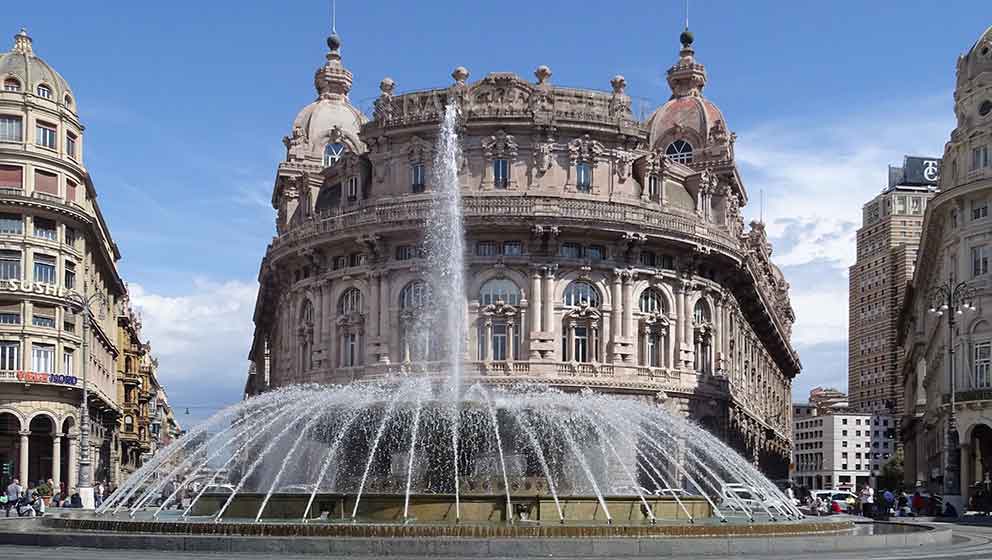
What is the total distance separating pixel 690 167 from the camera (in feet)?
259

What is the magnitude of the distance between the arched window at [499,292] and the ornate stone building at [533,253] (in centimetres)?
9

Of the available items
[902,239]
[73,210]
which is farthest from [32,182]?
[902,239]

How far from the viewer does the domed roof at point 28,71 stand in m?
71.5

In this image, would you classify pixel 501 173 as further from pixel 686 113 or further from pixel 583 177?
pixel 686 113

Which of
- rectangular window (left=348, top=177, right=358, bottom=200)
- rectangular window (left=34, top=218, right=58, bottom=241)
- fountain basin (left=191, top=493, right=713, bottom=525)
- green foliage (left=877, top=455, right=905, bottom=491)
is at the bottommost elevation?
green foliage (left=877, top=455, right=905, bottom=491)

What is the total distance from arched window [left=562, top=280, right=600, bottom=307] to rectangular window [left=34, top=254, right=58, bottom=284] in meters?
26.3

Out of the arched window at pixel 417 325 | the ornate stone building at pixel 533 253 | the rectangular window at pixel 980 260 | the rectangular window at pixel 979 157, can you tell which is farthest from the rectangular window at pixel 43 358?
the rectangular window at pixel 979 157

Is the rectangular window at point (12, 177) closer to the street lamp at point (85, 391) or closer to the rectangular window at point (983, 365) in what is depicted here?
the street lamp at point (85, 391)

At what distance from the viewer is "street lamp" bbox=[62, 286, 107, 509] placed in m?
51.3

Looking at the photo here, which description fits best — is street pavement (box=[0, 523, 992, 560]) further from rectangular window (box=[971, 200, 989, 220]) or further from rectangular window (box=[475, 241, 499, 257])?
rectangular window (box=[475, 241, 499, 257])

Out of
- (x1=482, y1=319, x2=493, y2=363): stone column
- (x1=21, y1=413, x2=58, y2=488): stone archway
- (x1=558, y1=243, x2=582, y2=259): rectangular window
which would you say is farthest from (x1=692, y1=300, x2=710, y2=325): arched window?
(x1=21, y1=413, x2=58, y2=488): stone archway

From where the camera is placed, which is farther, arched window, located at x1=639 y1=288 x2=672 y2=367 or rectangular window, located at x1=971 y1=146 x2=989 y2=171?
arched window, located at x1=639 y1=288 x2=672 y2=367

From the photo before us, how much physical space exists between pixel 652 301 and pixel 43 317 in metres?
30.5

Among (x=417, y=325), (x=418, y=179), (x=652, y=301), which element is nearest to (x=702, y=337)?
(x=652, y=301)
